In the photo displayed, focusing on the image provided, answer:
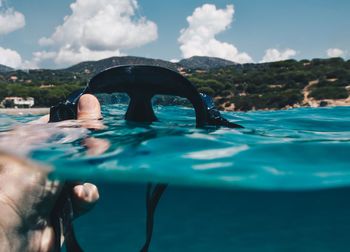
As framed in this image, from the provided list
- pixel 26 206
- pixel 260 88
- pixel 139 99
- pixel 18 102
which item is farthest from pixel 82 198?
pixel 260 88

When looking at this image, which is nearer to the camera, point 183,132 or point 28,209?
point 28,209

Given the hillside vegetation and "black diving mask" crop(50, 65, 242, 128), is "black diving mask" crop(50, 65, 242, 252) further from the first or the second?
the hillside vegetation

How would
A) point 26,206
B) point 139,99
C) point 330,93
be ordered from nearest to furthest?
1. point 26,206
2. point 139,99
3. point 330,93

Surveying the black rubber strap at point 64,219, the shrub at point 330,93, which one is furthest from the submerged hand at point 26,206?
the shrub at point 330,93

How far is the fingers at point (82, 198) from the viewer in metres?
3.04

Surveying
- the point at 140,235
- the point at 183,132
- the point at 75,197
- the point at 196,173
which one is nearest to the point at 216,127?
the point at 183,132

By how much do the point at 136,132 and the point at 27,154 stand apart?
1.51 meters

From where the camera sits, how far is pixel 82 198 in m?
3.05

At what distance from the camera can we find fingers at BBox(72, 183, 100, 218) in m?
3.04

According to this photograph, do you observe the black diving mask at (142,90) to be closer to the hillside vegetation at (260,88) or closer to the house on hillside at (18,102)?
the hillside vegetation at (260,88)

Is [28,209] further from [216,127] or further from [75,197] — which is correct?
[216,127]

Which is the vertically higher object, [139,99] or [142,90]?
[142,90]

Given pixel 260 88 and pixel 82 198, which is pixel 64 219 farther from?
pixel 260 88

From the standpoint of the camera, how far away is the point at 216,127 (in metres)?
4.04
